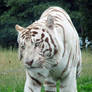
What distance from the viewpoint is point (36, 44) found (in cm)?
315

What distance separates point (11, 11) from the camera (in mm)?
20828

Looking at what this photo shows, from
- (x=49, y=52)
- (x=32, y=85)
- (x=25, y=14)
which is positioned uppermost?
(x=25, y=14)

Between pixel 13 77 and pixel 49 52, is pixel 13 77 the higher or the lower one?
the lower one

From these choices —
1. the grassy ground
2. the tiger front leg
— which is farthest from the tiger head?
the grassy ground

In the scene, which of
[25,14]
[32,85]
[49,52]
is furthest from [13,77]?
[25,14]

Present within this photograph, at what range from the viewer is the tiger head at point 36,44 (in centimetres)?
309

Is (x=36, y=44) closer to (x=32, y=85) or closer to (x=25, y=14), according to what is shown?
(x=32, y=85)

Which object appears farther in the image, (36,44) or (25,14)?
(25,14)

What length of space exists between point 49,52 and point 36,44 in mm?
179

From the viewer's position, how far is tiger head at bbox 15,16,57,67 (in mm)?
3090

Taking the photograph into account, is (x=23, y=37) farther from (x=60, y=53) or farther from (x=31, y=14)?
(x=31, y=14)

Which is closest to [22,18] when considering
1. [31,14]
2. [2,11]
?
[31,14]

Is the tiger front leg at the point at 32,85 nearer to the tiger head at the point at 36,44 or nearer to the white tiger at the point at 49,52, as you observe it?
the white tiger at the point at 49,52

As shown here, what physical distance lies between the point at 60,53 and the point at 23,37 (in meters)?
0.42
